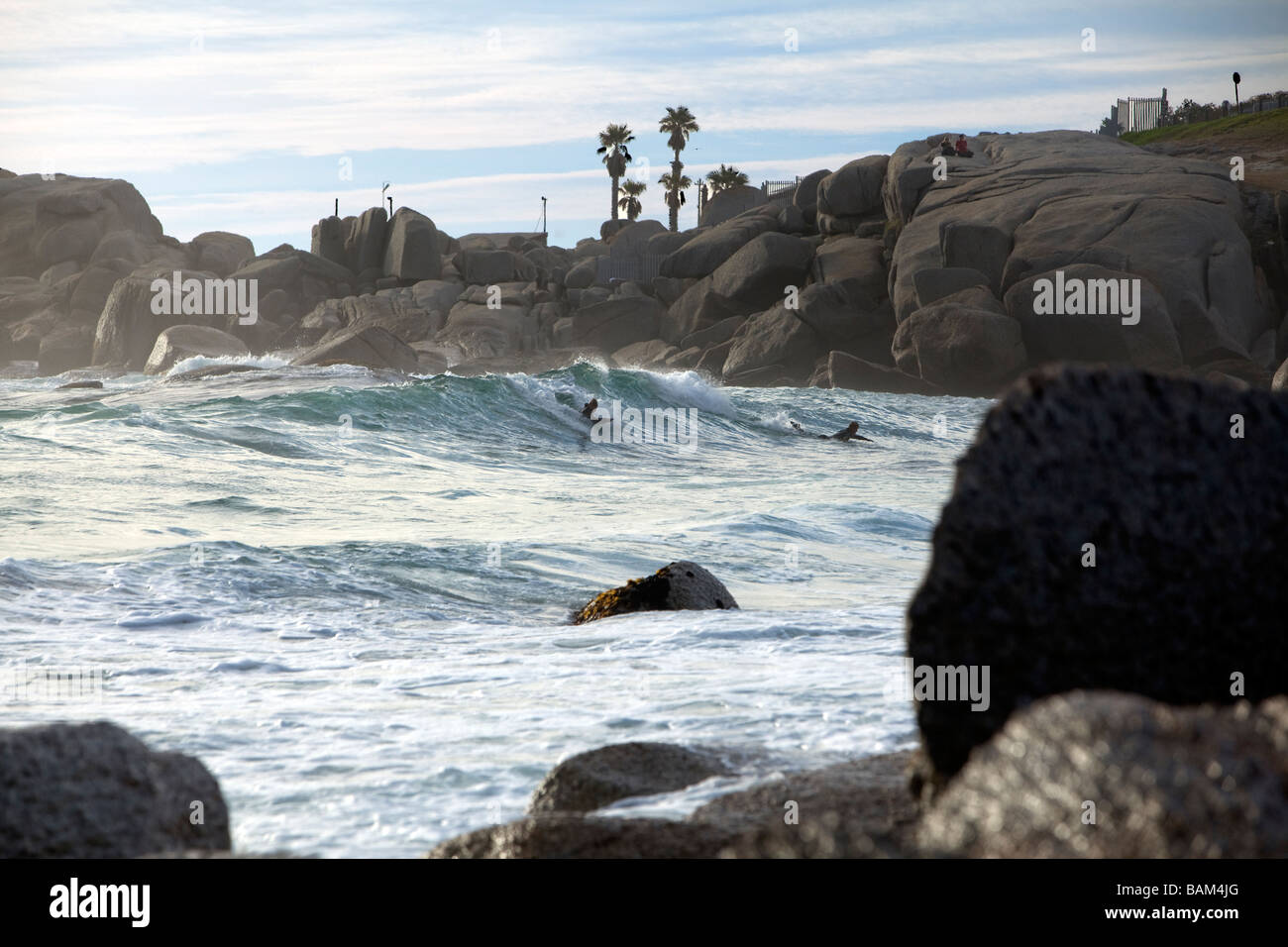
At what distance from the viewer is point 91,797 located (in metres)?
2.82

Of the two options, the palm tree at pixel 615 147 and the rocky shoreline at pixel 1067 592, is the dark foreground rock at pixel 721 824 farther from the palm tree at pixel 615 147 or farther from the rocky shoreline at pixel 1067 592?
the palm tree at pixel 615 147

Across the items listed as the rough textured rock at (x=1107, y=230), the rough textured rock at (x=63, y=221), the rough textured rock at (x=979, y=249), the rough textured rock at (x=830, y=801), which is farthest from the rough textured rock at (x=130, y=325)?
the rough textured rock at (x=830, y=801)

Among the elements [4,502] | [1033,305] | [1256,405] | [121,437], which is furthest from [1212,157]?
[1256,405]

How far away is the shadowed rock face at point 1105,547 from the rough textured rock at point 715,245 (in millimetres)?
48828

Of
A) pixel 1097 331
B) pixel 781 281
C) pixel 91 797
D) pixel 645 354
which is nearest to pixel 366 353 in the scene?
pixel 645 354

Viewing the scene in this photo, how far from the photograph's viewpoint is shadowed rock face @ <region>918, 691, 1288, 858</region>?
1.73 meters

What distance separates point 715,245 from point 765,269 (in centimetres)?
460

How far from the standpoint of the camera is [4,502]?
11.9m

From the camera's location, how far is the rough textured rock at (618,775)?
395 centimetres

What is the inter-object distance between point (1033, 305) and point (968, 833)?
3633 cm

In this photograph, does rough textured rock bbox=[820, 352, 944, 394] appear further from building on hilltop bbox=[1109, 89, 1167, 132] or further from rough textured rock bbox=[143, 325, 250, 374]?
building on hilltop bbox=[1109, 89, 1167, 132]

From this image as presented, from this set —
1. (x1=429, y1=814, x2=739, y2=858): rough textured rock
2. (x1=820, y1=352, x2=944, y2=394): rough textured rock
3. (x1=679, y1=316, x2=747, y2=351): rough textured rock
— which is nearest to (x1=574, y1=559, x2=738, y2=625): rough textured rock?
(x1=429, y1=814, x2=739, y2=858): rough textured rock

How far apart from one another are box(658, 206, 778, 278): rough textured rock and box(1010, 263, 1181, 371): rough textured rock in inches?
654

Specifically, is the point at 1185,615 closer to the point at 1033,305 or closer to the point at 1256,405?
the point at 1256,405
